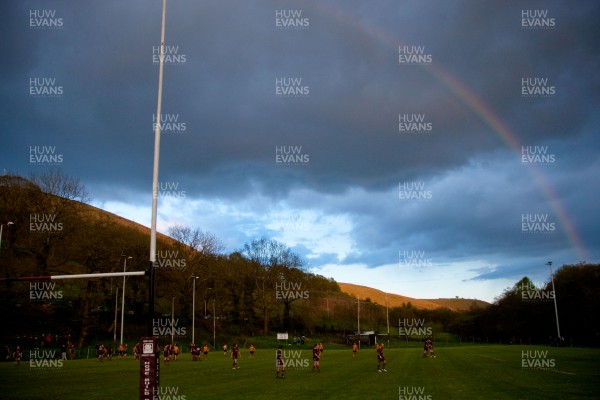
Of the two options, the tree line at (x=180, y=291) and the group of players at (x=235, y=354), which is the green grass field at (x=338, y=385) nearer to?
the group of players at (x=235, y=354)

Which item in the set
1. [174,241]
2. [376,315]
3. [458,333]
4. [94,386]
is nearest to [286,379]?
[94,386]

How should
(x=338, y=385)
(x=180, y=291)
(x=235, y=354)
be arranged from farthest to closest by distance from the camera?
→ (x=180, y=291), (x=235, y=354), (x=338, y=385)

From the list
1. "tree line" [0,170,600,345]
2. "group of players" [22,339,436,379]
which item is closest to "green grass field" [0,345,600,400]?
"group of players" [22,339,436,379]

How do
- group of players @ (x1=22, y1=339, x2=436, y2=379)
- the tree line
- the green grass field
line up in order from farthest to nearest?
the tree line → group of players @ (x1=22, y1=339, x2=436, y2=379) → the green grass field

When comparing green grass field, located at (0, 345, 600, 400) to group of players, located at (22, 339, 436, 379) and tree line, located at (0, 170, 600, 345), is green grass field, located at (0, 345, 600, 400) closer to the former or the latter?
group of players, located at (22, 339, 436, 379)

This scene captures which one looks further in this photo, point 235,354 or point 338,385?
point 235,354

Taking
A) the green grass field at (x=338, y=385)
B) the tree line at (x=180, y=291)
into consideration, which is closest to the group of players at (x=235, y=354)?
the green grass field at (x=338, y=385)

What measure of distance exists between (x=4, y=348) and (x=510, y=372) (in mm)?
52924

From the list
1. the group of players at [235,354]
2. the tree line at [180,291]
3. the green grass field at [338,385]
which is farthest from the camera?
the tree line at [180,291]

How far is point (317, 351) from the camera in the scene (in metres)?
34.2

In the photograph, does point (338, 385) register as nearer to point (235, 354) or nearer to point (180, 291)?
point (235, 354)

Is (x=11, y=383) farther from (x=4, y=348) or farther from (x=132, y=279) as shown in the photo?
(x=132, y=279)

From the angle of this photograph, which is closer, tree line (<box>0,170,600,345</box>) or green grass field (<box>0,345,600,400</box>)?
green grass field (<box>0,345,600,400</box>)

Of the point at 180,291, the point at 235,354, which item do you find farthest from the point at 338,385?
the point at 180,291
